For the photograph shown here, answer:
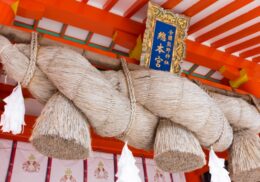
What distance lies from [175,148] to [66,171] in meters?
1.69

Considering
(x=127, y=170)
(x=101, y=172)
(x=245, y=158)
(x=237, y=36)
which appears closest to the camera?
(x=127, y=170)

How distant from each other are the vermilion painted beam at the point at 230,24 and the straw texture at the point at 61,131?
1.19m

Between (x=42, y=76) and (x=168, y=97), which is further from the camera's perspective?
(x=168, y=97)

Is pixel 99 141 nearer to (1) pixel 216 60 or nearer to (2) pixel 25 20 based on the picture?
(1) pixel 216 60

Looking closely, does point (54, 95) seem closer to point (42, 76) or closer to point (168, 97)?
point (42, 76)

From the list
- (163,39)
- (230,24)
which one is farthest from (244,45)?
(163,39)

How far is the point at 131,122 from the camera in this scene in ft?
4.28

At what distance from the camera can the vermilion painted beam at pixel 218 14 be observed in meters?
1.79

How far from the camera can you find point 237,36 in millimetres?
2059

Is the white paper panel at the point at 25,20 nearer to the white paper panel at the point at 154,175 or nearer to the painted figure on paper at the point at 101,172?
the painted figure on paper at the point at 101,172

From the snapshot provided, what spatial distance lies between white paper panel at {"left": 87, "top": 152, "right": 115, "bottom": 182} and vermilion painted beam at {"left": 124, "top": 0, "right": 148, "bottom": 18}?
152 centimetres

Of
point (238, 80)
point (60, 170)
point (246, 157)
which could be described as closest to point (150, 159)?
point (60, 170)

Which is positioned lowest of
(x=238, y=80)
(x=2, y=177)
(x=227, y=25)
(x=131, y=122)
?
(x=2, y=177)

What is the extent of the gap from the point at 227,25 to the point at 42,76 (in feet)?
4.13
